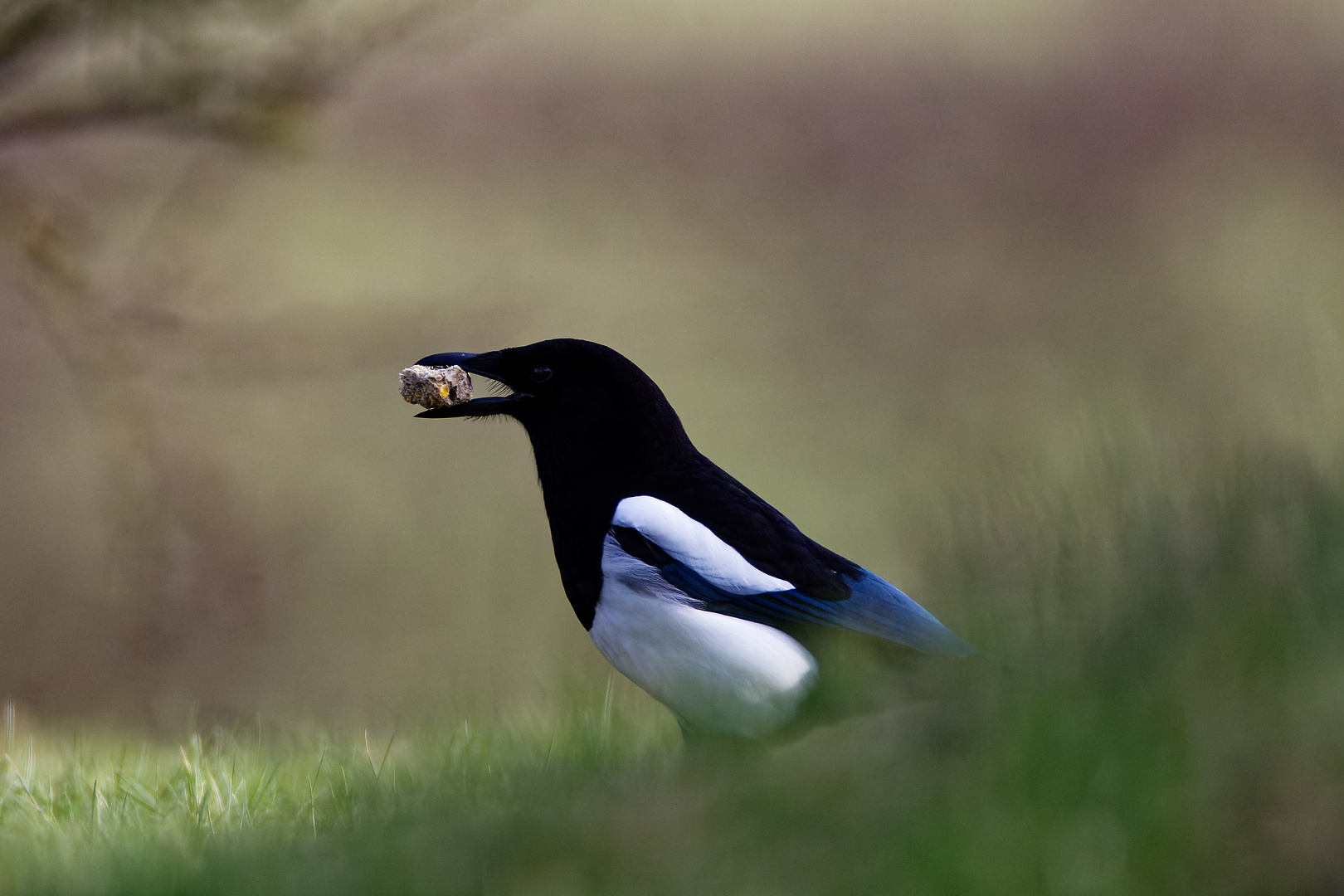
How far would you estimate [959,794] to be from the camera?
0.85 m

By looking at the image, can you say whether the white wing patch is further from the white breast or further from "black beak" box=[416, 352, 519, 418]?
"black beak" box=[416, 352, 519, 418]

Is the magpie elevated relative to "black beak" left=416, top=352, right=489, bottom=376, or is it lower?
lower

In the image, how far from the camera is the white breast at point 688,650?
92.7 inches

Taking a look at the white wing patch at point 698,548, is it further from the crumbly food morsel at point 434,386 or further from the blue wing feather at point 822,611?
the crumbly food morsel at point 434,386


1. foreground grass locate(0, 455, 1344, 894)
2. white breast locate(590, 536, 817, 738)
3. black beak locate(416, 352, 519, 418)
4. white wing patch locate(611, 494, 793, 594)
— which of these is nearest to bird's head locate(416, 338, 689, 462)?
black beak locate(416, 352, 519, 418)

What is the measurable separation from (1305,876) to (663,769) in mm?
469

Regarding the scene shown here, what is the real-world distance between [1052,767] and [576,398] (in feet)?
6.96

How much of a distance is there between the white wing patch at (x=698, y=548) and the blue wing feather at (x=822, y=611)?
15 mm

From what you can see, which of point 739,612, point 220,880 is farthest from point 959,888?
point 739,612

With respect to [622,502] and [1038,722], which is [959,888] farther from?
[622,502]

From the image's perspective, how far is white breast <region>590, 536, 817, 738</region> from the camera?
2355 millimetres

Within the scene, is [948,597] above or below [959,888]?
above

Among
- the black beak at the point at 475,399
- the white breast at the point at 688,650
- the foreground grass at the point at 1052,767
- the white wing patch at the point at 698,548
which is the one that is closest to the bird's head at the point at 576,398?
the black beak at the point at 475,399

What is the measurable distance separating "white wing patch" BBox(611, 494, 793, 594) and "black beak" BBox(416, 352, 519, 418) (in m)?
0.50
